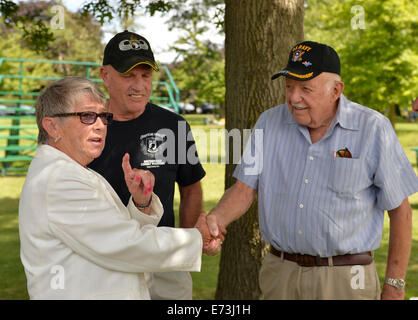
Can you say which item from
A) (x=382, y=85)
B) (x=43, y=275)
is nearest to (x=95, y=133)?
(x=43, y=275)

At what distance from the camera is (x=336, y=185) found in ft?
10.9

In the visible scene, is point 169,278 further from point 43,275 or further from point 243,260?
point 243,260

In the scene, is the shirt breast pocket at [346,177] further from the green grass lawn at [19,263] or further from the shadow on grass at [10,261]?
the shadow on grass at [10,261]

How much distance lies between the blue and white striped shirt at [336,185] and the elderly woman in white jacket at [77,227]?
0.90m

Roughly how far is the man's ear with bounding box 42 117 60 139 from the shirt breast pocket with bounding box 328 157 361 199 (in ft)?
5.46

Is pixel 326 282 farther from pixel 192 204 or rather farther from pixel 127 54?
pixel 127 54

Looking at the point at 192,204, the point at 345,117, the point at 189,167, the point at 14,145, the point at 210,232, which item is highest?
the point at 345,117

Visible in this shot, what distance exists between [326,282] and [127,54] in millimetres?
1945

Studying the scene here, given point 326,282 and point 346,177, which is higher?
point 346,177

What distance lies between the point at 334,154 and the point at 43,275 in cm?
186

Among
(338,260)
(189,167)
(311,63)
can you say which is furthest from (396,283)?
(189,167)

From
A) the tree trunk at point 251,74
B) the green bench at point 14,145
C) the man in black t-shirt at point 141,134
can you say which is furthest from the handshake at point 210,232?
the green bench at point 14,145

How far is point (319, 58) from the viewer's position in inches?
131

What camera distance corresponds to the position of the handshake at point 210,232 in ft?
11.7
